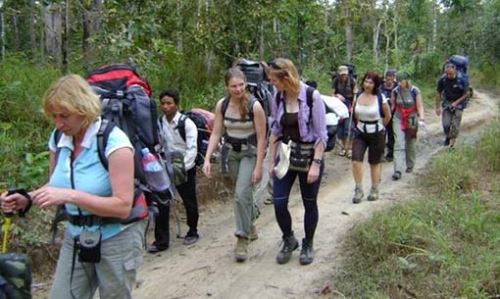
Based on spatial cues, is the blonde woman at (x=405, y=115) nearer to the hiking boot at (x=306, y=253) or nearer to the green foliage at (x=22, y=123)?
the hiking boot at (x=306, y=253)

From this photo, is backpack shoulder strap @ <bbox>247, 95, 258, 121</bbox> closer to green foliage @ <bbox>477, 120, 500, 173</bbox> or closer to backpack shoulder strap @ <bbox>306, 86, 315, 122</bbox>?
backpack shoulder strap @ <bbox>306, 86, 315, 122</bbox>

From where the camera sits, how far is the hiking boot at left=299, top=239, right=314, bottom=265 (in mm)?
5176

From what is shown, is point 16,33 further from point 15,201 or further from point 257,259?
point 15,201

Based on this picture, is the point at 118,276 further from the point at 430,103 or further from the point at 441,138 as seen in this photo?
the point at 430,103

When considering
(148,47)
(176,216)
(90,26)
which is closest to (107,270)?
(176,216)

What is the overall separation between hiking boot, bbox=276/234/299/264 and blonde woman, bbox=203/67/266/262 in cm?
34

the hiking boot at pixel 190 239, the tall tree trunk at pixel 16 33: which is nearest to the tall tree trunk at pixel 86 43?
the hiking boot at pixel 190 239

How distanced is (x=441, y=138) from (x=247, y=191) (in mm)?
8430

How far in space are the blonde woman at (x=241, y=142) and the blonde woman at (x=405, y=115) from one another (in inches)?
163

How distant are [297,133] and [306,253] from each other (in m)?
1.13

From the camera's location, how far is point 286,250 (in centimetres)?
528

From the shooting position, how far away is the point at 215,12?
11.0 metres

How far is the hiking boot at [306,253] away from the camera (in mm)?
5176

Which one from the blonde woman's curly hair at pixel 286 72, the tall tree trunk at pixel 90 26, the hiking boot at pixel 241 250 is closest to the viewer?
the blonde woman's curly hair at pixel 286 72
